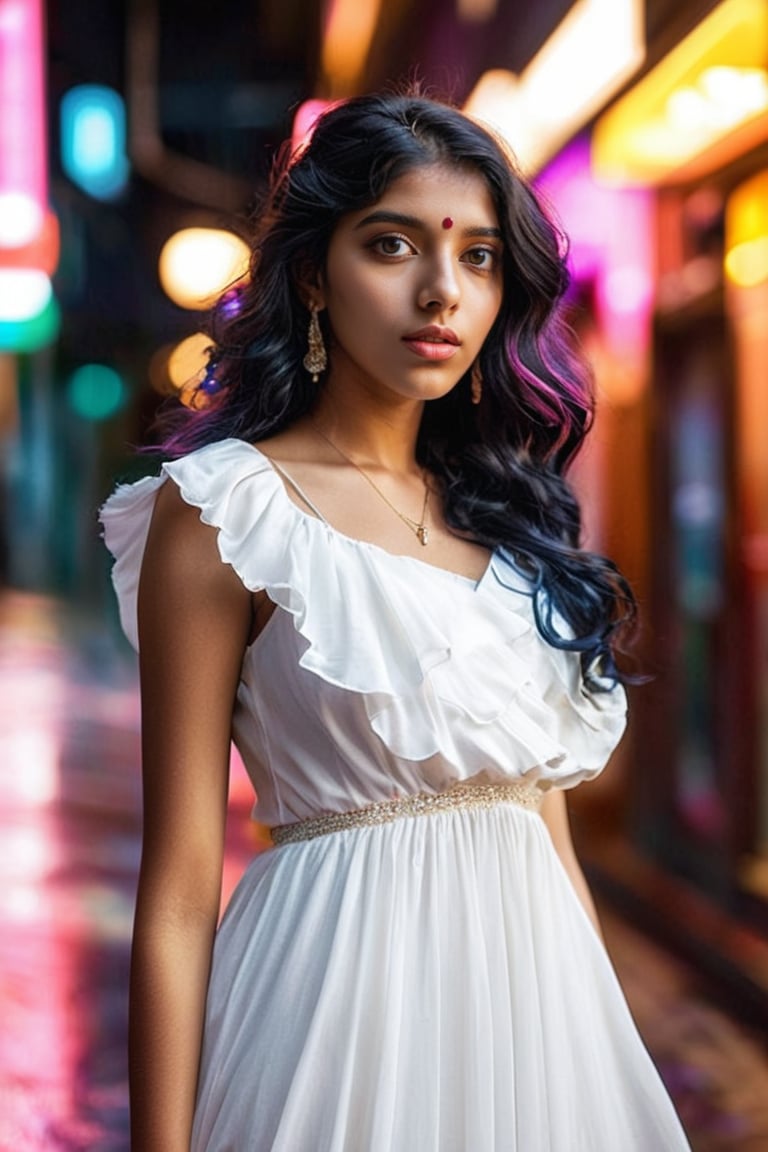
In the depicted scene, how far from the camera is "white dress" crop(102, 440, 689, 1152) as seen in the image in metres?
1.71

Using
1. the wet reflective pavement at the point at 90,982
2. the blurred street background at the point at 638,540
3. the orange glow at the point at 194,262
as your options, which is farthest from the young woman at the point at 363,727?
the orange glow at the point at 194,262

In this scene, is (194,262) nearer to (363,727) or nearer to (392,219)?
(392,219)

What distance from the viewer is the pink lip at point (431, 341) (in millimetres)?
1855

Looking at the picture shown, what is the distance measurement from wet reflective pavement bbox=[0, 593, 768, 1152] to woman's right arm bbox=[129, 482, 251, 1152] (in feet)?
8.98

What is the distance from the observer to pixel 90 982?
18.6ft

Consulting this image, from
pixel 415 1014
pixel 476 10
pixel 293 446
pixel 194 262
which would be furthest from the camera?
pixel 194 262

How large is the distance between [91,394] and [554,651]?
122ft

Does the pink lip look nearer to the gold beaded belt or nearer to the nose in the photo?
the nose

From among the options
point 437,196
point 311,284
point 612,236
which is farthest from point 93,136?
point 437,196

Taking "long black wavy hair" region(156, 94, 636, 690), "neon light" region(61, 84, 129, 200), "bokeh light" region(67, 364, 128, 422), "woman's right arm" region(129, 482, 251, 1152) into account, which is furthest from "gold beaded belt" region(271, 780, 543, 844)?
"bokeh light" region(67, 364, 128, 422)

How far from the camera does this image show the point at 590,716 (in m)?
2.00

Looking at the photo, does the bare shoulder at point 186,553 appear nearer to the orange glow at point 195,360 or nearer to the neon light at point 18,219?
the orange glow at point 195,360

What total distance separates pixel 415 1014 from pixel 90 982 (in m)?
4.20

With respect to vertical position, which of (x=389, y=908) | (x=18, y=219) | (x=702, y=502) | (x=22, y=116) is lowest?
(x=389, y=908)
